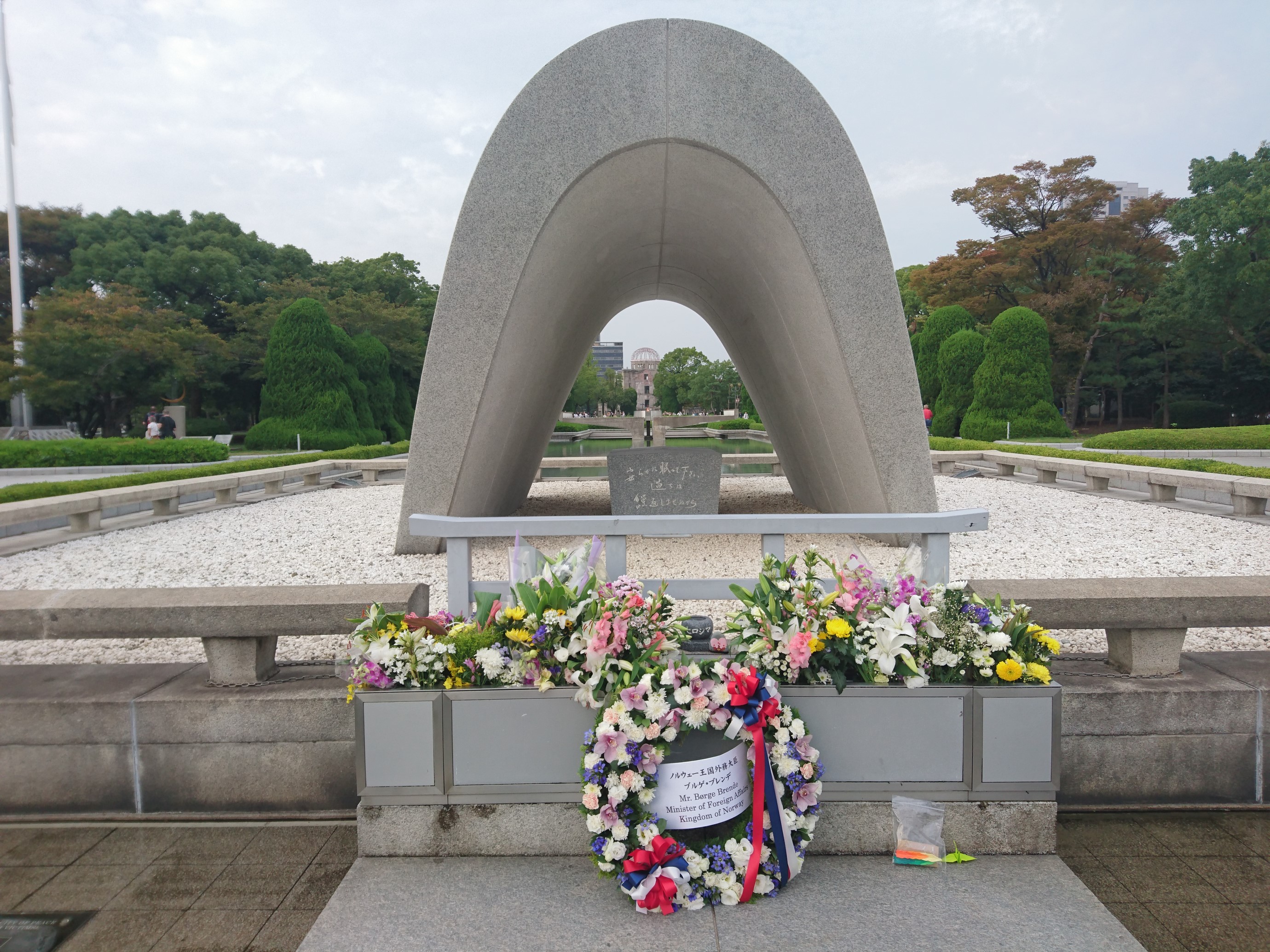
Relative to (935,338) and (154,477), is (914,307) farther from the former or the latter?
(154,477)

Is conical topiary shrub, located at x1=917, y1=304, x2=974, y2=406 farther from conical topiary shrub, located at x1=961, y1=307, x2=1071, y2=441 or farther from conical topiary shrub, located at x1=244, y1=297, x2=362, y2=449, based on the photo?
conical topiary shrub, located at x1=244, y1=297, x2=362, y2=449

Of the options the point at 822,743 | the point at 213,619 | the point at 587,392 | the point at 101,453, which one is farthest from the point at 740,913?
the point at 587,392

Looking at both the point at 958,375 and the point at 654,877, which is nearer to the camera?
the point at 654,877

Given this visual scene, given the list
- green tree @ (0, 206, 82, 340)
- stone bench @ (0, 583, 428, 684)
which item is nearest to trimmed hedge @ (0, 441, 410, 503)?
stone bench @ (0, 583, 428, 684)

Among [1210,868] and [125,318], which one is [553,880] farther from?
[125,318]

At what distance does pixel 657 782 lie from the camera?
2.23 meters

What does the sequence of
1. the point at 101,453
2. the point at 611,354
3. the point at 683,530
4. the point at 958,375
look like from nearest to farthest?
the point at 683,530 < the point at 101,453 < the point at 958,375 < the point at 611,354

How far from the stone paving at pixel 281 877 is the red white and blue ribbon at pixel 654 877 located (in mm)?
445

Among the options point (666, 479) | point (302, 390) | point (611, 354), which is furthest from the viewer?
point (611, 354)

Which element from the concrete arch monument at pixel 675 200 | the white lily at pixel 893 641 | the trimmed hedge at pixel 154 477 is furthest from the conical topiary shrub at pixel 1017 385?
the white lily at pixel 893 641

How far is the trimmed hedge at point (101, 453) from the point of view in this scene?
1680cm

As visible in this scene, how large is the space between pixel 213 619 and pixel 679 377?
218 feet

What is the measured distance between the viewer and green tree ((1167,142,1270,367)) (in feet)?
86.3

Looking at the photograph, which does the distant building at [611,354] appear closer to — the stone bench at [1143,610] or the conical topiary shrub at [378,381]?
the conical topiary shrub at [378,381]
